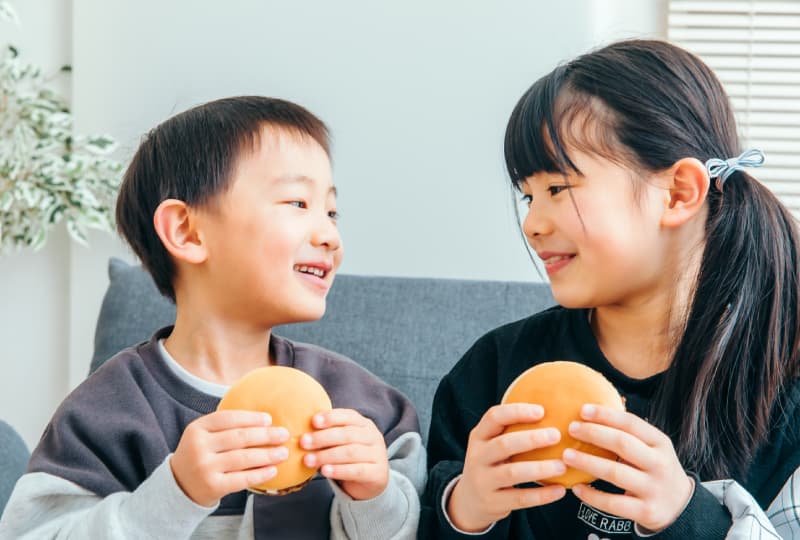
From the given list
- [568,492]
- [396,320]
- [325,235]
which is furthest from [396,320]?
[568,492]

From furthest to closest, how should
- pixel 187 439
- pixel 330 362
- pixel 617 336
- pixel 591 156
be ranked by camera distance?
pixel 330 362, pixel 617 336, pixel 591 156, pixel 187 439

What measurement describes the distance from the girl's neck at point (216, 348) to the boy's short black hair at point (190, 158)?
0.12 metres

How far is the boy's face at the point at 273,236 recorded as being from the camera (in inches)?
55.1

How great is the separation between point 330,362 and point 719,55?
1.57 meters

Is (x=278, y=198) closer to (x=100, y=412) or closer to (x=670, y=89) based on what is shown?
(x=100, y=412)

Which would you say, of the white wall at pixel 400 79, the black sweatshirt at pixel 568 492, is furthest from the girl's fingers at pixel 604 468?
the white wall at pixel 400 79

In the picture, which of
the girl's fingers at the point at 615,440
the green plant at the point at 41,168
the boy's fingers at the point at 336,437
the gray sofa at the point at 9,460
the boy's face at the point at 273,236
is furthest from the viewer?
the green plant at the point at 41,168

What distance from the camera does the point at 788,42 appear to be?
2.59m

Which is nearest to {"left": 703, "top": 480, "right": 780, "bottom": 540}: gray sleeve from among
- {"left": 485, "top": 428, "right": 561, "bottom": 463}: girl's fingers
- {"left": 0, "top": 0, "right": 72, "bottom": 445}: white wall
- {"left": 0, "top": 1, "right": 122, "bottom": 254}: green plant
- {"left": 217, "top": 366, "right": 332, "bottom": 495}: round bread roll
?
{"left": 485, "top": 428, "right": 561, "bottom": 463}: girl's fingers

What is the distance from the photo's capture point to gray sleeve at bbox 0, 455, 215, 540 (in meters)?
1.17

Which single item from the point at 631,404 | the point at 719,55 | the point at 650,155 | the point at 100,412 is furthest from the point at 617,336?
the point at 719,55

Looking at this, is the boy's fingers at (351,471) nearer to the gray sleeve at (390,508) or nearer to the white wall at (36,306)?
the gray sleeve at (390,508)

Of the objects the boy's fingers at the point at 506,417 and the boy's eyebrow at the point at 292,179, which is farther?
the boy's eyebrow at the point at 292,179

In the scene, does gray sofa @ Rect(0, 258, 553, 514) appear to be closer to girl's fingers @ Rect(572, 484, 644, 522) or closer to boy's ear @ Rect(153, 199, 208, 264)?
boy's ear @ Rect(153, 199, 208, 264)
